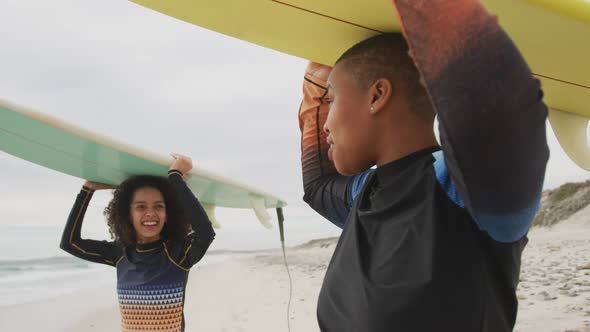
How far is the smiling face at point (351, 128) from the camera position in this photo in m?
0.72

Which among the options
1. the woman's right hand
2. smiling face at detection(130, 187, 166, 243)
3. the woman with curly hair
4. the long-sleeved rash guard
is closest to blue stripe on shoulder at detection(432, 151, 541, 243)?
the long-sleeved rash guard

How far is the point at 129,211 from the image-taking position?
2.54 metres

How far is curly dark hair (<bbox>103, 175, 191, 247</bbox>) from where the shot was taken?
251cm

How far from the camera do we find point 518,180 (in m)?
0.47

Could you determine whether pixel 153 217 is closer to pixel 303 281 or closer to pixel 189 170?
pixel 189 170

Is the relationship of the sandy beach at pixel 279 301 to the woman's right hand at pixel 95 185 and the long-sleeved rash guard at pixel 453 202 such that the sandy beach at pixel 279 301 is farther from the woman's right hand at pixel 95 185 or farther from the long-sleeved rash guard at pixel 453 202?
the long-sleeved rash guard at pixel 453 202

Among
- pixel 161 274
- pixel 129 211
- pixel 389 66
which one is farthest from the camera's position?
pixel 129 211

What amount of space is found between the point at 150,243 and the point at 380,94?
1.89 m

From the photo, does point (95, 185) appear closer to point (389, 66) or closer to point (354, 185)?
point (354, 185)

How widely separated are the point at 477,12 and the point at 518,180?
156 millimetres

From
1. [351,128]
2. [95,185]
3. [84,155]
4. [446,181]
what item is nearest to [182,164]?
[84,155]

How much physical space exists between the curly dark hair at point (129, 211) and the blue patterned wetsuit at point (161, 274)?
0.44 ft

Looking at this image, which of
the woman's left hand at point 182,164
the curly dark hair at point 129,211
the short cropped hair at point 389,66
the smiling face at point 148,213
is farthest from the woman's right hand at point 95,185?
the short cropped hair at point 389,66

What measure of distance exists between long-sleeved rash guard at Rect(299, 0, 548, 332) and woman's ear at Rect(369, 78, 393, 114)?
3.1 inches
